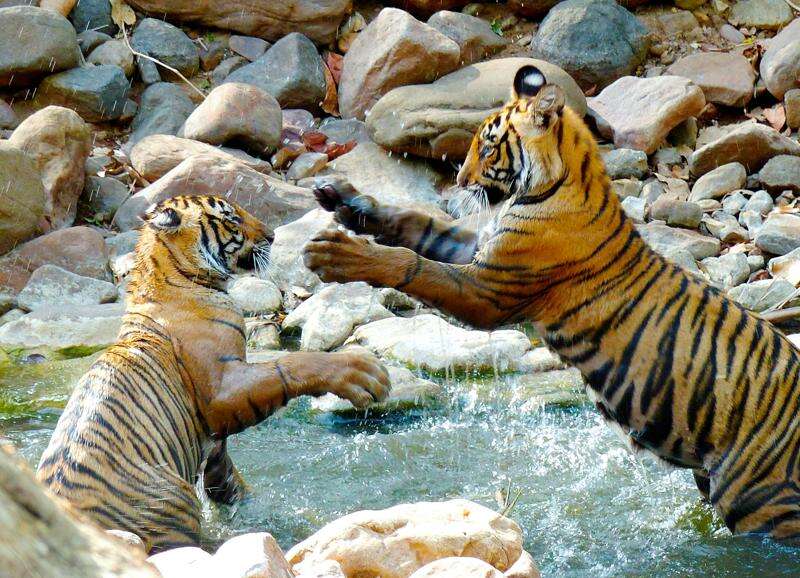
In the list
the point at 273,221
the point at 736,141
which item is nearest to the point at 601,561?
the point at 273,221

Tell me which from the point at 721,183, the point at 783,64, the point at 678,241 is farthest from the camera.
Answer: the point at 783,64

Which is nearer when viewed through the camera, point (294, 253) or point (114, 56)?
A: point (294, 253)

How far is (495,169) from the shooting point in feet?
15.4

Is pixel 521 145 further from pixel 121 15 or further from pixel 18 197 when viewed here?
pixel 121 15

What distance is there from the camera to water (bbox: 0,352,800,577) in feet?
15.0

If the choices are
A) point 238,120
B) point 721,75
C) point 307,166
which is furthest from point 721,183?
point 238,120

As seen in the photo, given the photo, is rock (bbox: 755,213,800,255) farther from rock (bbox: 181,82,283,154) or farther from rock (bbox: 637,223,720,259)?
rock (bbox: 181,82,283,154)

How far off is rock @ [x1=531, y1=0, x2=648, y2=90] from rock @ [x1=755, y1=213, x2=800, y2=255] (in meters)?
3.26

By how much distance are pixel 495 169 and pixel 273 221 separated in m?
4.65

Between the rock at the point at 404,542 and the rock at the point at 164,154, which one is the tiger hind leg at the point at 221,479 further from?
the rock at the point at 164,154

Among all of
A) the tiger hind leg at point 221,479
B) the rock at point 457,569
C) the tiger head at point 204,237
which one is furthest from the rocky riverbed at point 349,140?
the rock at point 457,569

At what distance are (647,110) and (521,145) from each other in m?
5.93

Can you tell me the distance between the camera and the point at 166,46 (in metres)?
11.5

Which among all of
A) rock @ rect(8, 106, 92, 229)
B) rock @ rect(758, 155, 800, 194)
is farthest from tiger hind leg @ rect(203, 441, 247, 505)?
rock @ rect(758, 155, 800, 194)
